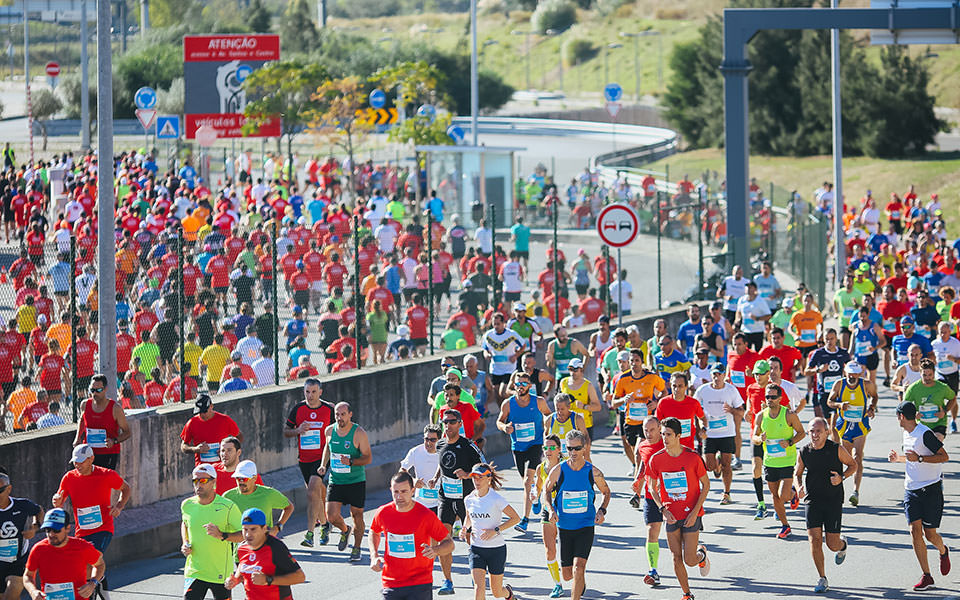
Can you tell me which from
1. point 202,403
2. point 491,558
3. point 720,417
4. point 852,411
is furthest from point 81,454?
point 852,411

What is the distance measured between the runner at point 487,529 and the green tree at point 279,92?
33840 mm

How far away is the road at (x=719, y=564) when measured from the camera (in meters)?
12.7

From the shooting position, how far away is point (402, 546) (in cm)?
1027

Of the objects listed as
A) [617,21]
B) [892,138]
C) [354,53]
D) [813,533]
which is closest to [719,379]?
[813,533]

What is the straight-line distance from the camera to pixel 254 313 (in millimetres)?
19703

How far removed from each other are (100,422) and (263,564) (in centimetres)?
491

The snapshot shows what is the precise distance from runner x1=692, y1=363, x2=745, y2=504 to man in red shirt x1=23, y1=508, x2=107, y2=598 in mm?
7413

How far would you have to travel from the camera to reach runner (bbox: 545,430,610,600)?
12.0m

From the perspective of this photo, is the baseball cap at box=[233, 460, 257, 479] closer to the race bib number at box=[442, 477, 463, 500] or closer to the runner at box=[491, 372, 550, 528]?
the race bib number at box=[442, 477, 463, 500]

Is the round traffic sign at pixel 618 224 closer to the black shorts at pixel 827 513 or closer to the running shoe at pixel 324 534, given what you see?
the running shoe at pixel 324 534

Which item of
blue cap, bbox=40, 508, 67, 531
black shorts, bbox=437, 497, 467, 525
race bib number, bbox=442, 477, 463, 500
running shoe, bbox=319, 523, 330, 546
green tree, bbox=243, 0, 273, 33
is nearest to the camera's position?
blue cap, bbox=40, 508, 67, 531

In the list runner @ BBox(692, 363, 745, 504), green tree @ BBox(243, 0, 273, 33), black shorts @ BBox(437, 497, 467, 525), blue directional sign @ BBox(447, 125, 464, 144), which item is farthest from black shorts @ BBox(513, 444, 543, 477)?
green tree @ BBox(243, 0, 273, 33)

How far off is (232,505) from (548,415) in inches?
214

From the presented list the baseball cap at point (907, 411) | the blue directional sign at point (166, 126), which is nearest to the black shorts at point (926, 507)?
the baseball cap at point (907, 411)
